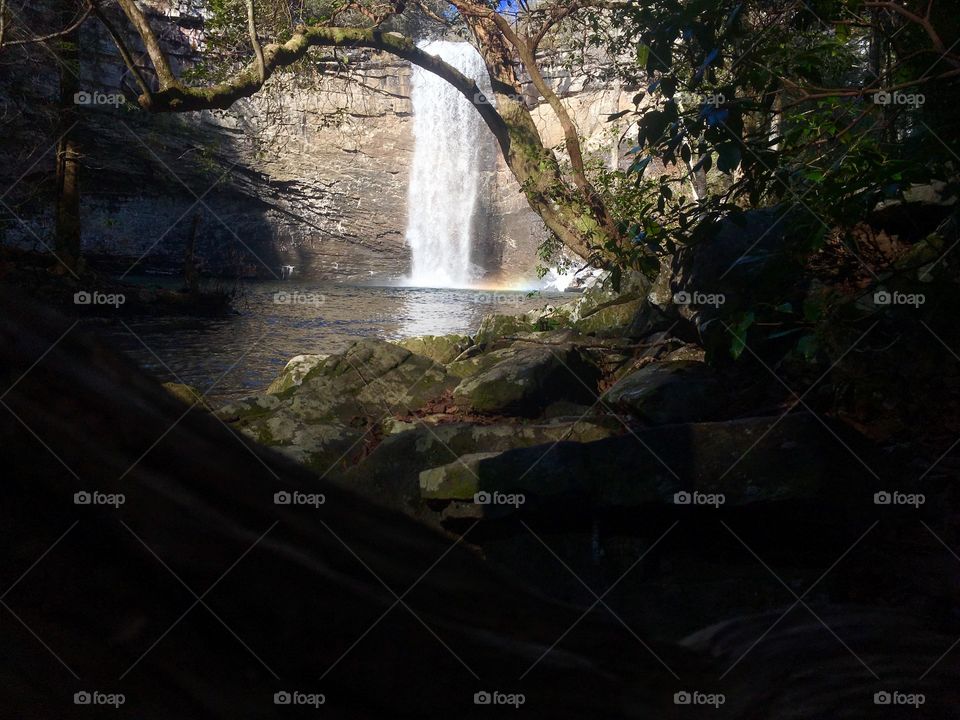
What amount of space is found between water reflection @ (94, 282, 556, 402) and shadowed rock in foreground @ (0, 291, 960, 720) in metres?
4.61

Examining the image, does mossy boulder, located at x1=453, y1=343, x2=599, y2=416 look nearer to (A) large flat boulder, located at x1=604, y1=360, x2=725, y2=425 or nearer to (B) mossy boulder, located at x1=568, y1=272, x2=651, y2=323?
(A) large flat boulder, located at x1=604, y1=360, x2=725, y2=425

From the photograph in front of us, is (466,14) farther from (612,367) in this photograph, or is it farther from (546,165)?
(612,367)

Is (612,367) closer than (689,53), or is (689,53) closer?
(689,53)

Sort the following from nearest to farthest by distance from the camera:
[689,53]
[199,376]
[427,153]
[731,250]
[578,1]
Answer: [689,53] → [731,250] → [578,1] → [199,376] → [427,153]

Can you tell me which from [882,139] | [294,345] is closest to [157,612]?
[882,139]

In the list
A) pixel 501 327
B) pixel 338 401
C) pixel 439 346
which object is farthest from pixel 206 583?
pixel 501 327

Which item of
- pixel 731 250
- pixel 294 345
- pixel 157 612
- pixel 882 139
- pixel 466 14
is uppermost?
pixel 466 14

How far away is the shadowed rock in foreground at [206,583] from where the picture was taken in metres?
0.68

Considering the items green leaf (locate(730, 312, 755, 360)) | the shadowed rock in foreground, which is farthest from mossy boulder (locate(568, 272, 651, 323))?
the shadowed rock in foreground

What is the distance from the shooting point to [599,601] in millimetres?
3371

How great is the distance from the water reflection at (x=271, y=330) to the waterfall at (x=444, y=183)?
24.5 ft

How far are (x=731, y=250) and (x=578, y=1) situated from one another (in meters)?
4.51

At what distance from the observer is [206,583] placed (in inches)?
29.2

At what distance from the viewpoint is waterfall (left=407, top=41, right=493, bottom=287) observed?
28047 mm
